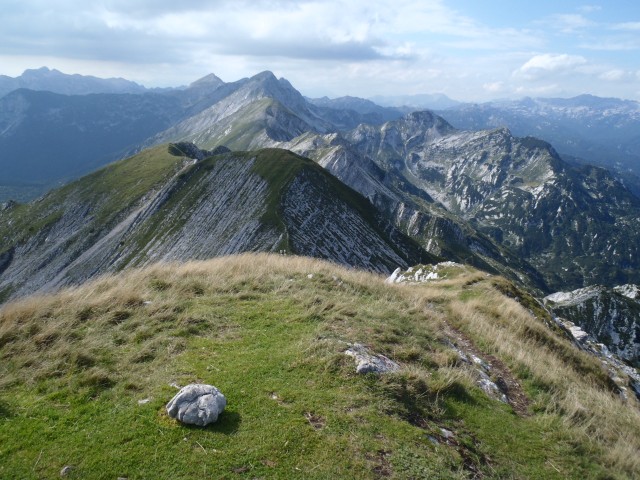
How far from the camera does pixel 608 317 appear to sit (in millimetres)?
124750

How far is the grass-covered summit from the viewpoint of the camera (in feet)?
30.4

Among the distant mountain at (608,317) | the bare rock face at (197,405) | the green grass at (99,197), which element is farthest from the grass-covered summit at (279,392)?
the green grass at (99,197)

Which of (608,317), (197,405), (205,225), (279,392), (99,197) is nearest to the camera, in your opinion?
(197,405)

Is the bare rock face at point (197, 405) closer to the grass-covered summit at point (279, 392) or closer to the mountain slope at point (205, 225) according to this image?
the grass-covered summit at point (279, 392)

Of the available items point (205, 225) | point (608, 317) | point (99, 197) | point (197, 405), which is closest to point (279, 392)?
point (197, 405)

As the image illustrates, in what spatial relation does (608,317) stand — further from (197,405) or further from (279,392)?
(197,405)

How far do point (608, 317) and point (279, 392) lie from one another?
144m

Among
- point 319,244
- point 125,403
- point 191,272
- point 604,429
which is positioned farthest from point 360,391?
point 319,244

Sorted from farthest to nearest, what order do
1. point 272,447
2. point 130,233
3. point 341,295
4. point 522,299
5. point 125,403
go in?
point 130,233, point 522,299, point 341,295, point 125,403, point 272,447

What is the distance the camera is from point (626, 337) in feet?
391

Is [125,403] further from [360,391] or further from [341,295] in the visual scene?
[341,295]

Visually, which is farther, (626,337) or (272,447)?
(626,337)

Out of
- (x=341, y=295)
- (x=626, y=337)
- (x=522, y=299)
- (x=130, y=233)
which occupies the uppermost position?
(x=341, y=295)

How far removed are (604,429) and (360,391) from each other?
7.76 meters
